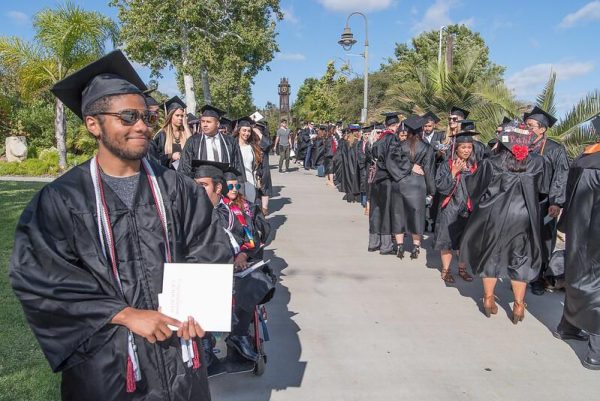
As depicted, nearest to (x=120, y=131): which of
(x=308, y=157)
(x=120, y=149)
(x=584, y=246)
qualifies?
(x=120, y=149)

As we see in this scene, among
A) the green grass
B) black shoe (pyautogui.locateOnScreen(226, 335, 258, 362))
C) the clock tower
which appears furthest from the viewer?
the clock tower

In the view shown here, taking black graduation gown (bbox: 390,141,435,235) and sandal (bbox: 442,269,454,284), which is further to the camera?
black graduation gown (bbox: 390,141,435,235)

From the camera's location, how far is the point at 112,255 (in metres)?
1.90

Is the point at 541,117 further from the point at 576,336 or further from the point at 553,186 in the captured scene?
the point at 576,336

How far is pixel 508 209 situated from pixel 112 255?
4.12 m

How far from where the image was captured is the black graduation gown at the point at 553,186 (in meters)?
5.38

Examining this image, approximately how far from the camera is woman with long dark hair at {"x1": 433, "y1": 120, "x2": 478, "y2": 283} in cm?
602

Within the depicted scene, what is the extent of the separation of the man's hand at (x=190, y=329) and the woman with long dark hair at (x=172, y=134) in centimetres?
512

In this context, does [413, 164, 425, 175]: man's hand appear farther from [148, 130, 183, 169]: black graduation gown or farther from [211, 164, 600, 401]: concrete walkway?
[148, 130, 183, 169]: black graduation gown

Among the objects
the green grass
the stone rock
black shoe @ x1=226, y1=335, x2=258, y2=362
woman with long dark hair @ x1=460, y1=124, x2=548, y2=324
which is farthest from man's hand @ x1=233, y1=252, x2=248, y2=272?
the stone rock

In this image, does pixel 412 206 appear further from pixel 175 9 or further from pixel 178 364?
pixel 175 9

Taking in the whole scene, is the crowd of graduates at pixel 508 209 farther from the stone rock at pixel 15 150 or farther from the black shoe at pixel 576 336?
the stone rock at pixel 15 150

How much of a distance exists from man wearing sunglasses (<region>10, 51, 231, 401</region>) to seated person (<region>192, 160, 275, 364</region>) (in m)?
1.16

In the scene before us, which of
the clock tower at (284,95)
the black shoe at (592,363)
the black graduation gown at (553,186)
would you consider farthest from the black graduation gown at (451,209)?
the clock tower at (284,95)
